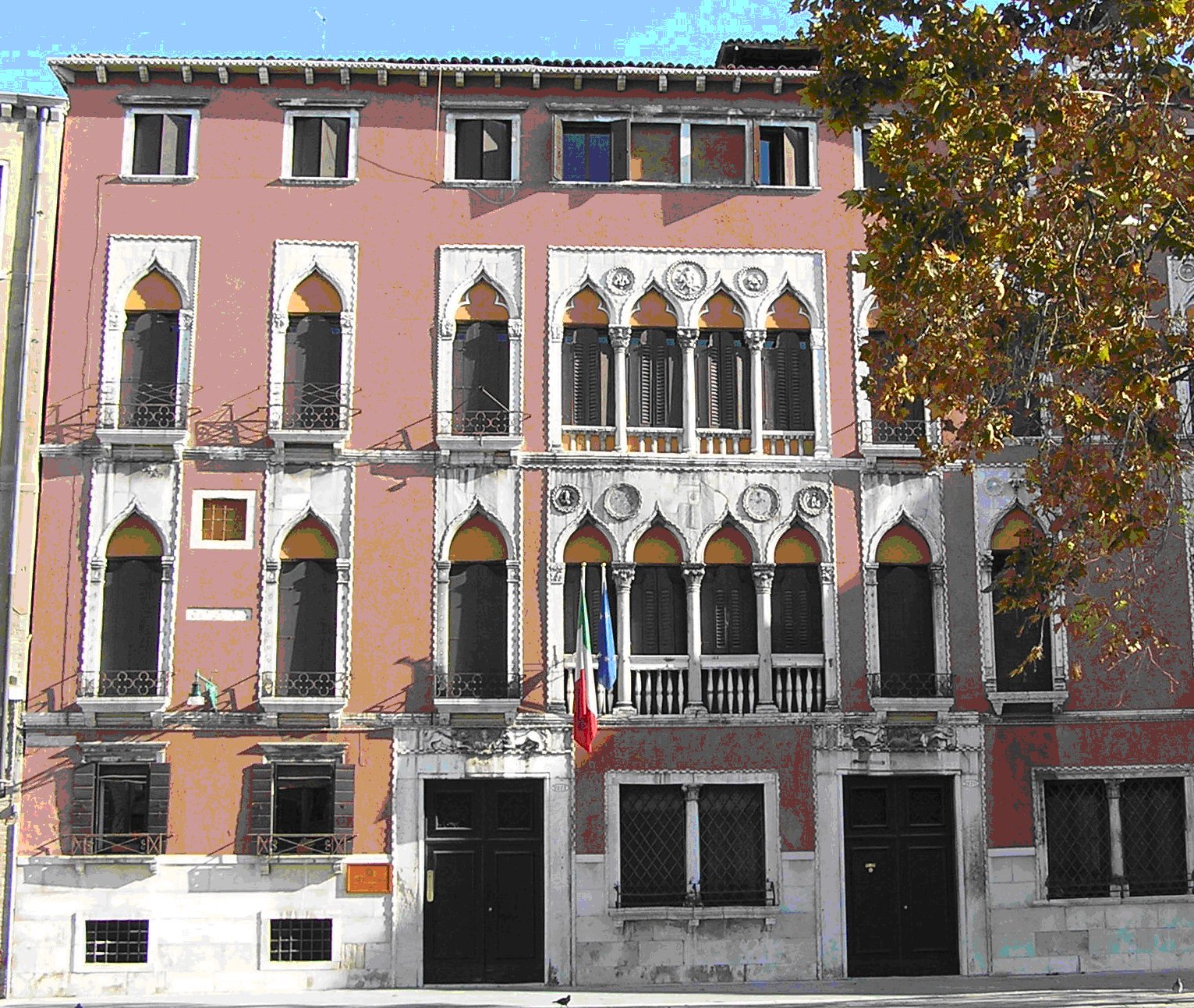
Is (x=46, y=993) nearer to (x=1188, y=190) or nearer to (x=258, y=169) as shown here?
(x=258, y=169)

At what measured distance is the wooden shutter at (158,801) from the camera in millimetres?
22344

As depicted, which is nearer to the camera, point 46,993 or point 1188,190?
point 1188,190

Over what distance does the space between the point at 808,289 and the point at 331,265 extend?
748 centimetres

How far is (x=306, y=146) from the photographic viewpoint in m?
24.3

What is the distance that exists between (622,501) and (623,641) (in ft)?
6.99

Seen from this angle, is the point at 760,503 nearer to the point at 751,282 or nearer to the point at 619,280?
the point at 751,282

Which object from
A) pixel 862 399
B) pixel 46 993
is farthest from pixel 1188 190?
pixel 46 993

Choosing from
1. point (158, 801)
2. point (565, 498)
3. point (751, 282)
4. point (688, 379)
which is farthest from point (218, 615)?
point (751, 282)

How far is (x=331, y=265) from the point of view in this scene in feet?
78.5

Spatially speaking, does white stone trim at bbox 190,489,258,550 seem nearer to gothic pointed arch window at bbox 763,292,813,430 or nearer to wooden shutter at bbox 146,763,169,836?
wooden shutter at bbox 146,763,169,836

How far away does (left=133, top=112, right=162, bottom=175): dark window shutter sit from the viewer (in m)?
24.1

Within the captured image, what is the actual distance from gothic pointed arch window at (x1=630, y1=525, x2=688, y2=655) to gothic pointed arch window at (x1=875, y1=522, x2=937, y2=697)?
10.1 ft

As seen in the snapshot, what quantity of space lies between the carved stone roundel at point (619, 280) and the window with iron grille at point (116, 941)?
11717 mm

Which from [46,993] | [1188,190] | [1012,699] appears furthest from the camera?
[1012,699]
